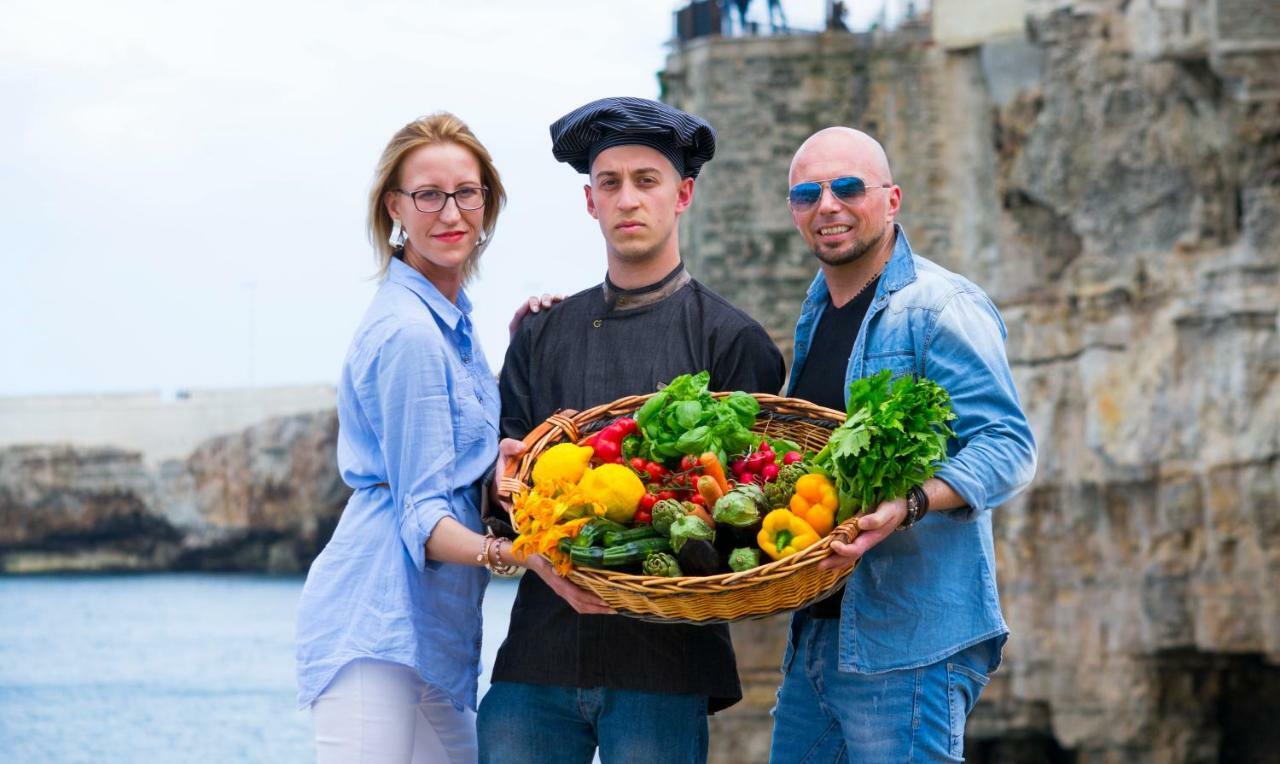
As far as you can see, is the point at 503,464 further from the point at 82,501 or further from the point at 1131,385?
the point at 82,501

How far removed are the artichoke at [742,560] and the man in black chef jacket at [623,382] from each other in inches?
21.2

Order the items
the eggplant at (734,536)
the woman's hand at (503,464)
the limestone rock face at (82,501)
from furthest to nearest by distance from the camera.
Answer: the limestone rock face at (82,501), the woman's hand at (503,464), the eggplant at (734,536)

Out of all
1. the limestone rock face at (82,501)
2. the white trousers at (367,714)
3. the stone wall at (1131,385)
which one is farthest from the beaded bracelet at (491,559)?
the limestone rock face at (82,501)

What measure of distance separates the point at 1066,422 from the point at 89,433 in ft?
126

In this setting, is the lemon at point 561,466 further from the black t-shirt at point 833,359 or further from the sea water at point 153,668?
the sea water at point 153,668

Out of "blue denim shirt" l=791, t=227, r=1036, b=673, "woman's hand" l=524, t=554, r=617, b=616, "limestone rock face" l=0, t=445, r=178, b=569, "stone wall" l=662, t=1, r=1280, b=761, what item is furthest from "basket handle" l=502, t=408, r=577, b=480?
"limestone rock face" l=0, t=445, r=178, b=569

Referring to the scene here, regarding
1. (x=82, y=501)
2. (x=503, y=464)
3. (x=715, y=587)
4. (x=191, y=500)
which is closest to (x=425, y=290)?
(x=503, y=464)

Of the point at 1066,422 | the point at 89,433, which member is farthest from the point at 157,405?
the point at 1066,422

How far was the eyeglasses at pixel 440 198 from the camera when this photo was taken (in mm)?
4297

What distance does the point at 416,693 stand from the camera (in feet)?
13.8

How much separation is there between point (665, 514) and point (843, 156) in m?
1.08

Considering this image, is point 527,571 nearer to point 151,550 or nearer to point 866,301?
point 866,301

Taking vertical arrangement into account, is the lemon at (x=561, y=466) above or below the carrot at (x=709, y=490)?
above

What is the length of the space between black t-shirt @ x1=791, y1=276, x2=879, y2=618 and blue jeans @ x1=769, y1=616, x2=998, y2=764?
149 millimetres
